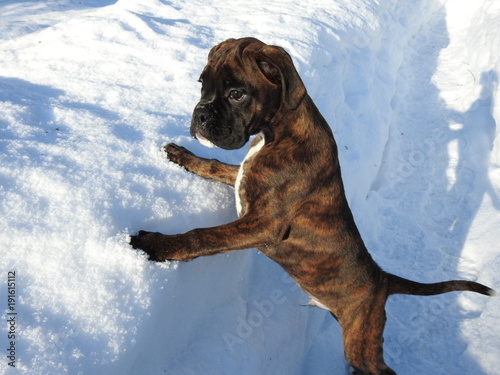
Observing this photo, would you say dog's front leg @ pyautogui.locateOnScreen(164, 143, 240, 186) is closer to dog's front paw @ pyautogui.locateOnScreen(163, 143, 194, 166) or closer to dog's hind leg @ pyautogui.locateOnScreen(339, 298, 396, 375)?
dog's front paw @ pyautogui.locateOnScreen(163, 143, 194, 166)

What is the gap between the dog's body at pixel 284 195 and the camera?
2521 millimetres

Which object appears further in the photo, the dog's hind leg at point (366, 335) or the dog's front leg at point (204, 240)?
the dog's hind leg at point (366, 335)

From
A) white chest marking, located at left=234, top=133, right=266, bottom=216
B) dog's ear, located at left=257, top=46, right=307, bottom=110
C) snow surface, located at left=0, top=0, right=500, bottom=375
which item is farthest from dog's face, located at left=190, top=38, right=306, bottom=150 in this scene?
snow surface, located at left=0, top=0, right=500, bottom=375

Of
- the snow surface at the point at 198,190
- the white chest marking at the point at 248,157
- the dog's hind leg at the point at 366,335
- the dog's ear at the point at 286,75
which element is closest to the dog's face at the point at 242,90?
the dog's ear at the point at 286,75

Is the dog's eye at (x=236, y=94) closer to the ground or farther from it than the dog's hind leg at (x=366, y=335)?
farther from it

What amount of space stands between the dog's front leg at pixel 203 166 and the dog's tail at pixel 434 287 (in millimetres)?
1287

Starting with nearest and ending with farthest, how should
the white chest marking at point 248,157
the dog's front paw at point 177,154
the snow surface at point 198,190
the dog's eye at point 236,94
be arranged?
the snow surface at point 198,190
the dog's eye at point 236,94
the white chest marking at point 248,157
the dog's front paw at point 177,154

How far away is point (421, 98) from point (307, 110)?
476 cm

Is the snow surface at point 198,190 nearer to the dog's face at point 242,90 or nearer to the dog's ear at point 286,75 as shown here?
the dog's face at point 242,90

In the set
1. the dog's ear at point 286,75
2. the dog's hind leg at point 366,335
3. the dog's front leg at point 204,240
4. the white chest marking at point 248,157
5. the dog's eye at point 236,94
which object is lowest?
the dog's hind leg at point 366,335

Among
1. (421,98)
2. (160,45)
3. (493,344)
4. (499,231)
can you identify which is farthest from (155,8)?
(493,344)

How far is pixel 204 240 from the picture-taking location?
2.59 metres

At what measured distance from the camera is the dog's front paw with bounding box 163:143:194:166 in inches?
124

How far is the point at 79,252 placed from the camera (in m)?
2.31
